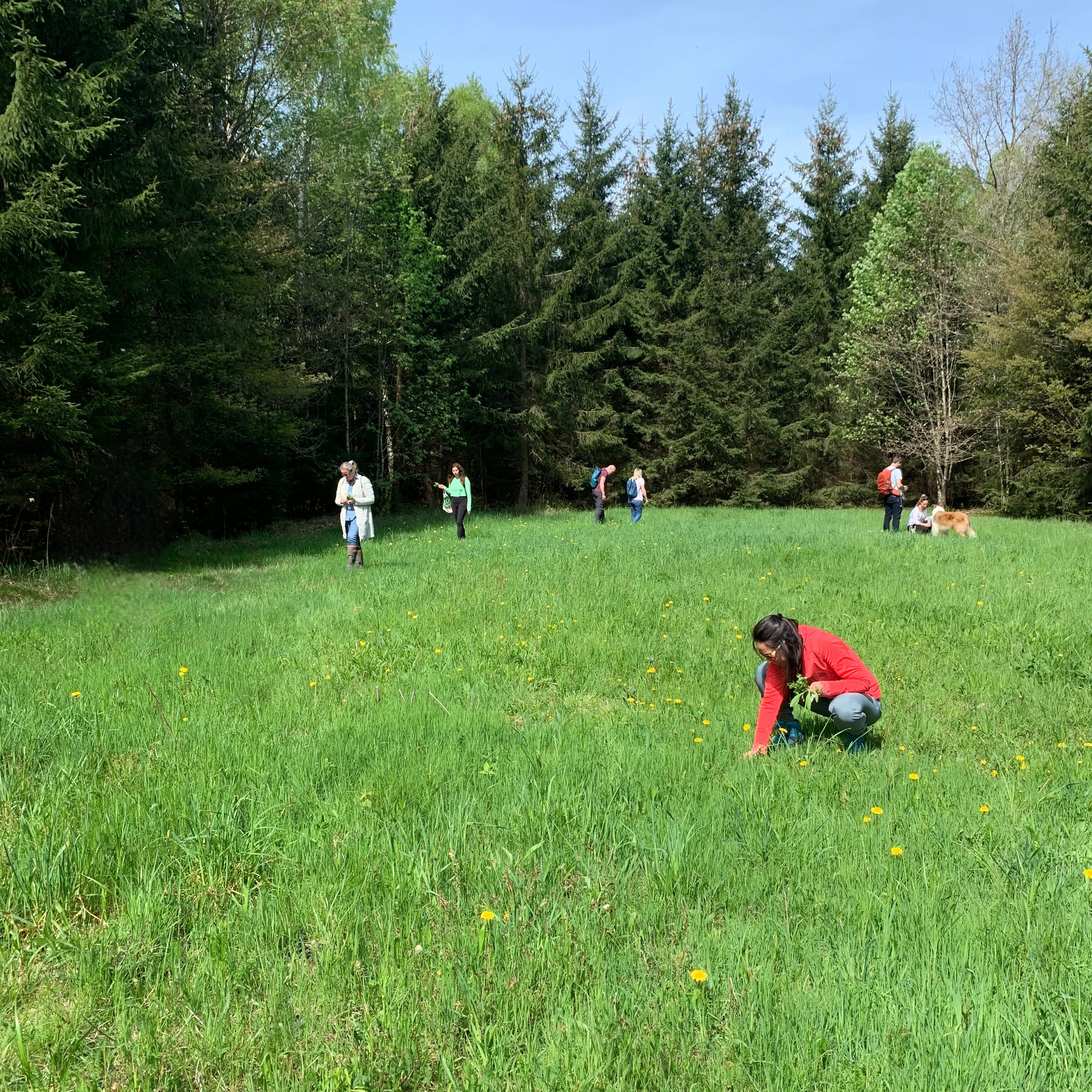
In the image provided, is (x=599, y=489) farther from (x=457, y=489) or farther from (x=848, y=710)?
(x=848, y=710)

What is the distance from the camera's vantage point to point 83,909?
112 inches

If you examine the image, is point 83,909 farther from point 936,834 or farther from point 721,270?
point 721,270

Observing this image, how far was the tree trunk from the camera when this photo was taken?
29.5m

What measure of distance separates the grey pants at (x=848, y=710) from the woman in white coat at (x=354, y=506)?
887cm

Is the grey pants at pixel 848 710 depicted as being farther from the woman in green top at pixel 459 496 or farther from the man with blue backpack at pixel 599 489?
the man with blue backpack at pixel 599 489

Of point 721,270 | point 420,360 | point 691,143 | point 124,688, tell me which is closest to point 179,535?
point 420,360

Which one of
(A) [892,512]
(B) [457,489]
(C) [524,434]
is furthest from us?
(C) [524,434]

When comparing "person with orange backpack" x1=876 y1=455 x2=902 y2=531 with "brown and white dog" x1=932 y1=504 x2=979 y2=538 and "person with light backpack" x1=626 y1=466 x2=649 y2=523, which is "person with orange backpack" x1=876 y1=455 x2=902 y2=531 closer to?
"brown and white dog" x1=932 y1=504 x2=979 y2=538

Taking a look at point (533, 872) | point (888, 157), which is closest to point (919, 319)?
point (888, 157)

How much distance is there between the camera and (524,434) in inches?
1167

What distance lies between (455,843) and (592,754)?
1.42 metres

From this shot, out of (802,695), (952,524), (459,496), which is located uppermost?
(459,496)

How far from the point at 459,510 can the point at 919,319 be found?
70.9ft

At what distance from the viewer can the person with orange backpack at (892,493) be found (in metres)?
16.3
